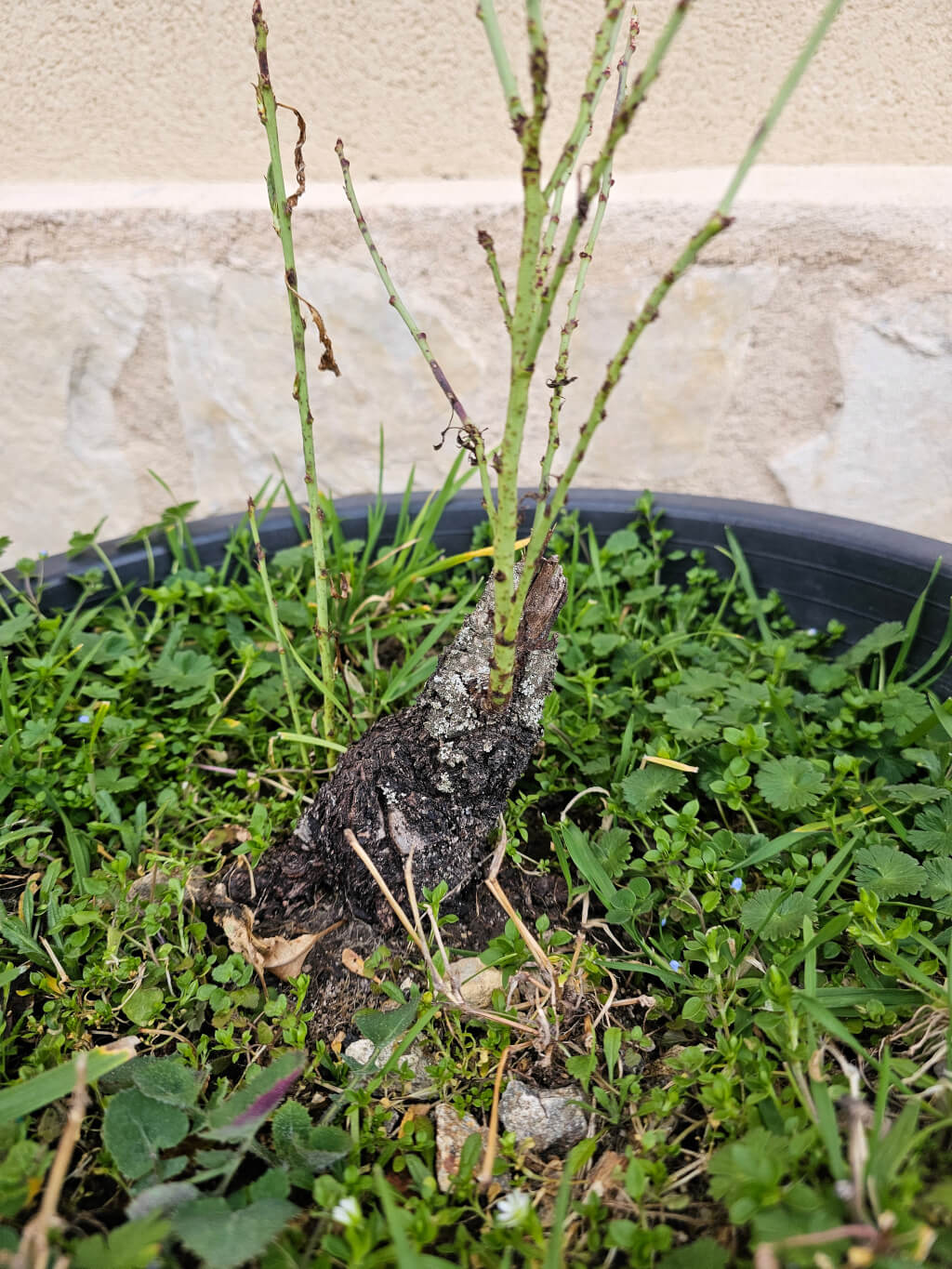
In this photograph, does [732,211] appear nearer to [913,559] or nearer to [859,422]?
[859,422]

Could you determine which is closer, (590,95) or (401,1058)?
(590,95)

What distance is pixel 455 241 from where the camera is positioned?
5.20 feet

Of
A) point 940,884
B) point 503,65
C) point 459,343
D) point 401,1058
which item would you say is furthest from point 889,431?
point 401,1058

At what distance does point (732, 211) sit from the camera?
150cm

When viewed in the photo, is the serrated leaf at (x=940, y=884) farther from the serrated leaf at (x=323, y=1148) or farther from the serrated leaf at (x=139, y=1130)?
the serrated leaf at (x=139, y=1130)

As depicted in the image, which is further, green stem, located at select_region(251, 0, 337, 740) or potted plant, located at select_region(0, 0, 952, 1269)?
green stem, located at select_region(251, 0, 337, 740)

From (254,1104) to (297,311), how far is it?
0.71m

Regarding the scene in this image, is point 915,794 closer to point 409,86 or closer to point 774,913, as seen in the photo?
point 774,913

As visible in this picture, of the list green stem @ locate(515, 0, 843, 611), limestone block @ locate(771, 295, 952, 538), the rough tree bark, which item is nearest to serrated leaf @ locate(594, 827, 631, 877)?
the rough tree bark

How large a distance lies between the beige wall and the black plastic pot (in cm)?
41

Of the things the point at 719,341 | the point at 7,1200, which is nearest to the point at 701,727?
the point at 7,1200

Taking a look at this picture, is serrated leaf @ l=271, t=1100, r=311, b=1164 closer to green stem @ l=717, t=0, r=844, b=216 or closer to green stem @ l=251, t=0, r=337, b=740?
green stem @ l=251, t=0, r=337, b=740

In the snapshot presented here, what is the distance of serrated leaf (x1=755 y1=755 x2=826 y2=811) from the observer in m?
0.93

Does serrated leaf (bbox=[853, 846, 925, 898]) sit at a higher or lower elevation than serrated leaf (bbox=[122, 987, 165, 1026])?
higher
